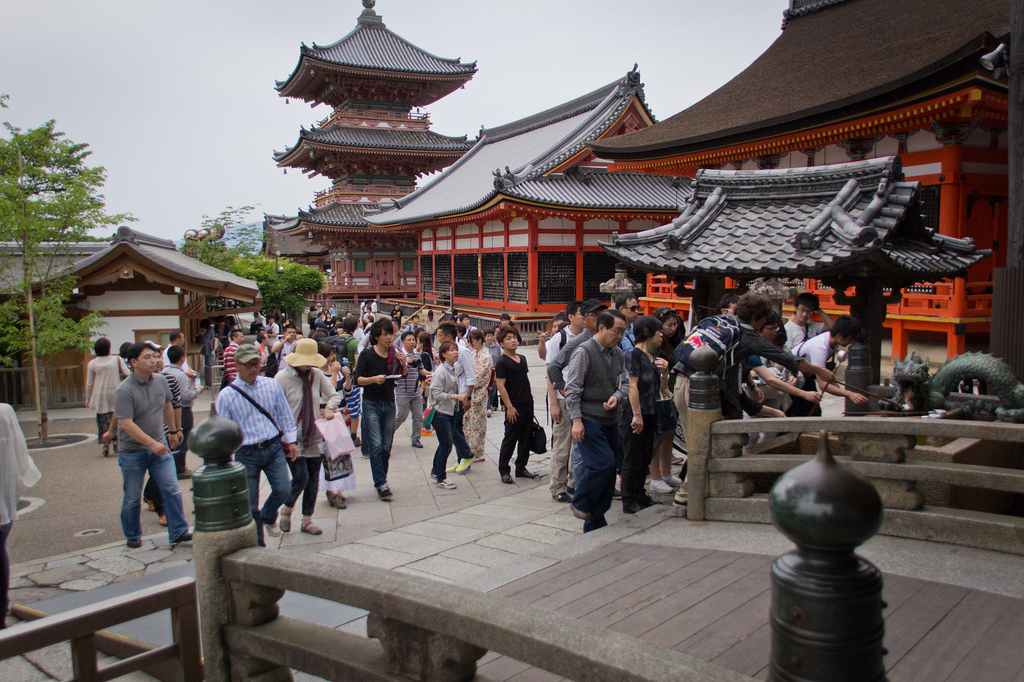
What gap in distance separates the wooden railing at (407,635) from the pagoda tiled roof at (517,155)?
57.7 feet

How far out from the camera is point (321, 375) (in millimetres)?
5832

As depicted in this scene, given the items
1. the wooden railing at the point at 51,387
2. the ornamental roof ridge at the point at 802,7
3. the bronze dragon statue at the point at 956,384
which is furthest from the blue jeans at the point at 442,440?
the ornamental roof ridge at the point at 802,7

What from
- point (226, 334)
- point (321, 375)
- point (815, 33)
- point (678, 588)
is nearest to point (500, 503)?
point (321, 375)

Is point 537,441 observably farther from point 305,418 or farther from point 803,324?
point 803,324

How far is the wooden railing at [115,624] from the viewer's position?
A: 6.91 ft

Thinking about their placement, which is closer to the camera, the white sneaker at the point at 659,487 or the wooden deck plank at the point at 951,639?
the wooden deck plank at the point at 951,639

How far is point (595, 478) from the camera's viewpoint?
4.90 metres

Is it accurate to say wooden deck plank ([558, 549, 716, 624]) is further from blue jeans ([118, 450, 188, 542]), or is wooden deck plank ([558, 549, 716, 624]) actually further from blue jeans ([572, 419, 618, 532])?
blue jeans ([118, 450, 188, 542])

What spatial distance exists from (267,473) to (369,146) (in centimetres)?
2978

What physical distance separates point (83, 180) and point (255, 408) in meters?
8.75

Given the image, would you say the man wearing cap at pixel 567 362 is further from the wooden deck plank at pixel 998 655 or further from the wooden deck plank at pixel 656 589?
the wooden deck plank at pixel 998 655

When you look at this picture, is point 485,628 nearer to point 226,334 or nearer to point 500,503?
point 500,503

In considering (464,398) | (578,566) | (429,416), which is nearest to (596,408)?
(578,566)

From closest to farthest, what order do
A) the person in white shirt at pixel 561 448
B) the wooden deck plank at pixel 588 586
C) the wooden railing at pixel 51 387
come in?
1. the wooden deck plank at pixel 588 586
2. the person in white shirt at pixel 561 448
3. the wooden railing at pixel 51 387
